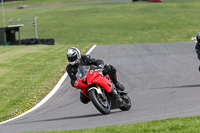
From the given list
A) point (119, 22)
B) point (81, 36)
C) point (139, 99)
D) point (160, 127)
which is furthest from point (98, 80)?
point (119, 22)

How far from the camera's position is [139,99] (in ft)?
37.9

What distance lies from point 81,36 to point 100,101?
1443 inches

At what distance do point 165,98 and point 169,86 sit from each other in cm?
243

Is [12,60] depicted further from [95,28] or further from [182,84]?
[95,28]

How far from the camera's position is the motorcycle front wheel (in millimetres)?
8664

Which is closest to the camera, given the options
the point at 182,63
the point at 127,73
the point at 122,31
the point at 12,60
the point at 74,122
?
the point at 74,122

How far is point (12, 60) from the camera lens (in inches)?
875

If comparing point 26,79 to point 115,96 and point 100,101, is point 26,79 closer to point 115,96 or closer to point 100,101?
point 115,96

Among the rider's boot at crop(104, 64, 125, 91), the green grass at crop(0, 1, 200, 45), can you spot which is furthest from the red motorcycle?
the green grass at crop(0, 1, 200, 45)

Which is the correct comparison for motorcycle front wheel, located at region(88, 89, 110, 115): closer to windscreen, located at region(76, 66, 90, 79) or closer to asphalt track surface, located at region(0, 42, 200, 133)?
asphalt track surface, located at region(0, 42, 200, 133)

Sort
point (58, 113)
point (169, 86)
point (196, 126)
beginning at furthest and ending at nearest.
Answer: point (169, 86)
point (58, 113)
point (196, 126)

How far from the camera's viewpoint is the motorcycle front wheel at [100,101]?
8664 millimetres

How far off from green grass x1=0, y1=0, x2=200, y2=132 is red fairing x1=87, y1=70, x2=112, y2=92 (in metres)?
1.93

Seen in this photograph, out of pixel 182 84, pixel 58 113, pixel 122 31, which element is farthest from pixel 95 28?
pixel 58 113
